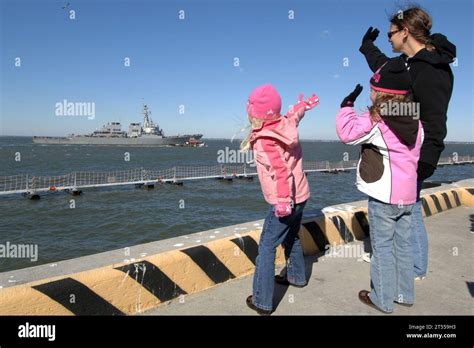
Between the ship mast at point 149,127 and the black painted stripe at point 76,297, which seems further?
the ship mast at point 149,127

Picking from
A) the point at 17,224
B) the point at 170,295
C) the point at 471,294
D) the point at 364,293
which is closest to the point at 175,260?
the point at 170,295

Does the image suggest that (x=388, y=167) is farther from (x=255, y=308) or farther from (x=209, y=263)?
(x=209, y=263)

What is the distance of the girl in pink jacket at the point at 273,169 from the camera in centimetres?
234

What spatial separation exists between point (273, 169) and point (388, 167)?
2.71 ft

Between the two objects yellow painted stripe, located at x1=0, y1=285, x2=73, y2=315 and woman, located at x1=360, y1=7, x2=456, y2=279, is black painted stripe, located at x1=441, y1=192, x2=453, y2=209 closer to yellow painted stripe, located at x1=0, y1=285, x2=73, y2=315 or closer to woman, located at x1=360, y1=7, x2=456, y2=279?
woman, located at x1=360, y1=7, x2=456, y2=279

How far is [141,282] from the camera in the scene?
98.7 inches

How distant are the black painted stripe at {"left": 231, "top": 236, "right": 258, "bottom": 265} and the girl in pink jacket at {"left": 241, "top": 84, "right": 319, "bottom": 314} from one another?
617 mm

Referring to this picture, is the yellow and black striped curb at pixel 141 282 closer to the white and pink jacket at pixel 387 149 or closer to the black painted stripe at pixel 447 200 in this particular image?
the white and pink jacket at pixel 387 149

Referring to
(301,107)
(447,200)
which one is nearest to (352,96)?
(301,107)

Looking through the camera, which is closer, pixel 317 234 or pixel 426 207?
pixel 317 234

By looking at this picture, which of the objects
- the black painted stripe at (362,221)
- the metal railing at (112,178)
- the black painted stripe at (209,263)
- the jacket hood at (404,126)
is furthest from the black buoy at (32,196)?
the jacket hood at (404,126)

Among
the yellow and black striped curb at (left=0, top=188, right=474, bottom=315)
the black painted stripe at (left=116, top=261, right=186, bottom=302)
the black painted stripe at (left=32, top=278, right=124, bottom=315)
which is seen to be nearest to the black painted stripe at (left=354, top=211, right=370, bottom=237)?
the yellow and black striped curb at (left=0, top=188, right=474, bottom=315)

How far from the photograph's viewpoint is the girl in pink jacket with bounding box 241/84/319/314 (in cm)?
234

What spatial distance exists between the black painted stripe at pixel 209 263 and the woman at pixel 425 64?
177 centimetres
